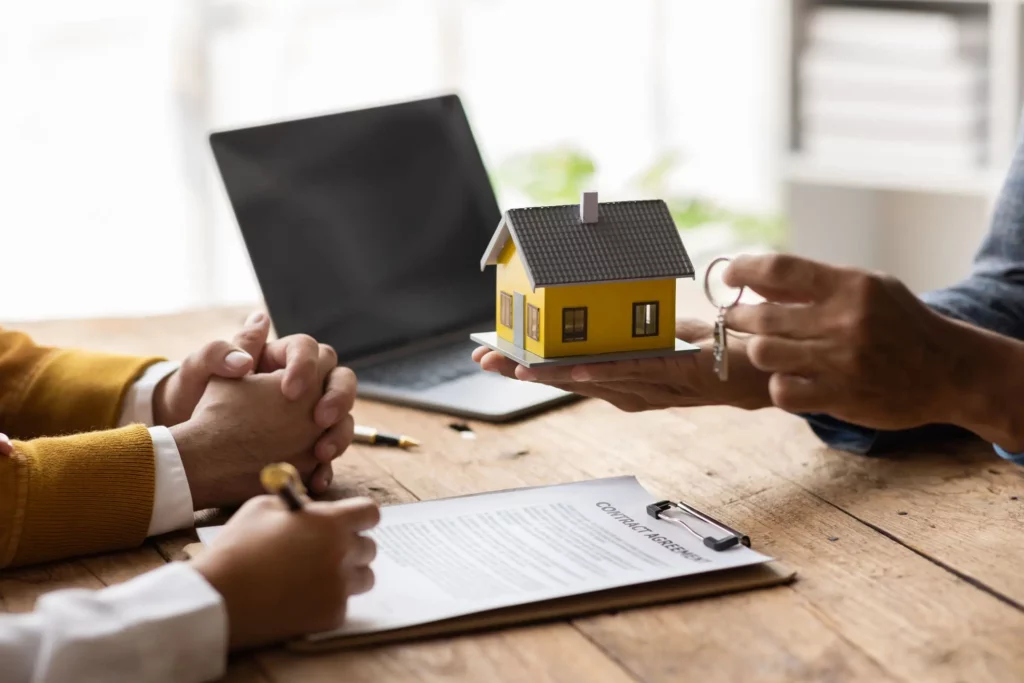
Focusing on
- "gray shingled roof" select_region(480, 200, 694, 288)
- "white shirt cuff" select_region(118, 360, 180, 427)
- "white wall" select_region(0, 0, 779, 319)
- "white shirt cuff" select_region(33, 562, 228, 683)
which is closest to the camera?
"white shirt cuff" select_region(33, 562, 228, 683)

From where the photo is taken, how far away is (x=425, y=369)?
5.21 ft

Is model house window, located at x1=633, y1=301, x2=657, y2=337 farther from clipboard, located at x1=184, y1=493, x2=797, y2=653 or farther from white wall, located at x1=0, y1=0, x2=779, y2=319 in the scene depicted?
white wall, located at x1=0, y1=0, x2=779, y2=319

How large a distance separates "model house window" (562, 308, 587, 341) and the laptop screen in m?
0.49

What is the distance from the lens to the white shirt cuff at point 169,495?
1098mm

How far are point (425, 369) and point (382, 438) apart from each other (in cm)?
25

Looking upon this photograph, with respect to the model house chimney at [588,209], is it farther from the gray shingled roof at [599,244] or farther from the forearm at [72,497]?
the forearm at [72,497]

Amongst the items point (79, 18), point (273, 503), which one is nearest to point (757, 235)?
point (79, 18)

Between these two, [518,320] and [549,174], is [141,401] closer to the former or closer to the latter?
[518,320]

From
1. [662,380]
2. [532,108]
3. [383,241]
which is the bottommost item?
[662,380]

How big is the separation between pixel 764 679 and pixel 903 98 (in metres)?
2.59

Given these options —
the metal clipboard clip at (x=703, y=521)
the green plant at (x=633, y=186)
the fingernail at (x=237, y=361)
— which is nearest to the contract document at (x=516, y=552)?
the metal clipboard clip at (x=703, y=521)

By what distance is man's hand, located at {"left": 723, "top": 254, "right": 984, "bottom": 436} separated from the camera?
1.01m

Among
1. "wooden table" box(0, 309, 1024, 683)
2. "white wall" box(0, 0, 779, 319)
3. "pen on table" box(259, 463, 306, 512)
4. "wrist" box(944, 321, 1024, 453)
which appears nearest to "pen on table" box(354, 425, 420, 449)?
"wooden table" box(0, 309, 1024, 683)

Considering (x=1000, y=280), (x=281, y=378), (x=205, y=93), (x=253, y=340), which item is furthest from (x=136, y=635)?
(x=205, y=93)
